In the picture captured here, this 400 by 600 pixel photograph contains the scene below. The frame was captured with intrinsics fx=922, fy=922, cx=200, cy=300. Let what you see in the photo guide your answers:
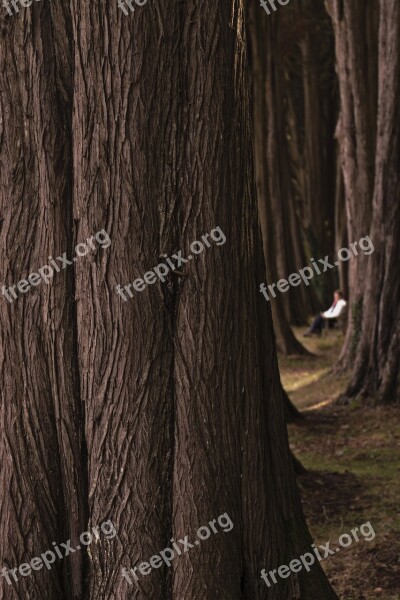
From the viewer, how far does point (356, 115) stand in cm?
1337

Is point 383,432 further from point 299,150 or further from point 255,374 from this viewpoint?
point 299,150

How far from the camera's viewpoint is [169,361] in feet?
14.1

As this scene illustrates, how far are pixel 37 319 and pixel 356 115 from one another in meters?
9.82

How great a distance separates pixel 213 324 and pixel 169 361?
27cm

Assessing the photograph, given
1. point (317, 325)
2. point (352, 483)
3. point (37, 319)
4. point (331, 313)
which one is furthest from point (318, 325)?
point (37, 319)

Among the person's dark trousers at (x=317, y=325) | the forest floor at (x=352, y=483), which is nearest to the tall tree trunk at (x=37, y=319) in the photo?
the forest floor at (x=352, y=483)

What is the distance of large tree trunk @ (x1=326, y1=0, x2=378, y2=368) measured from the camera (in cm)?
1323

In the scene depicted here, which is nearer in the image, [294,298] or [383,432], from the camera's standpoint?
[383,432]

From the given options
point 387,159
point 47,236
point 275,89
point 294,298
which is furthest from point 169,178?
point 294,298
